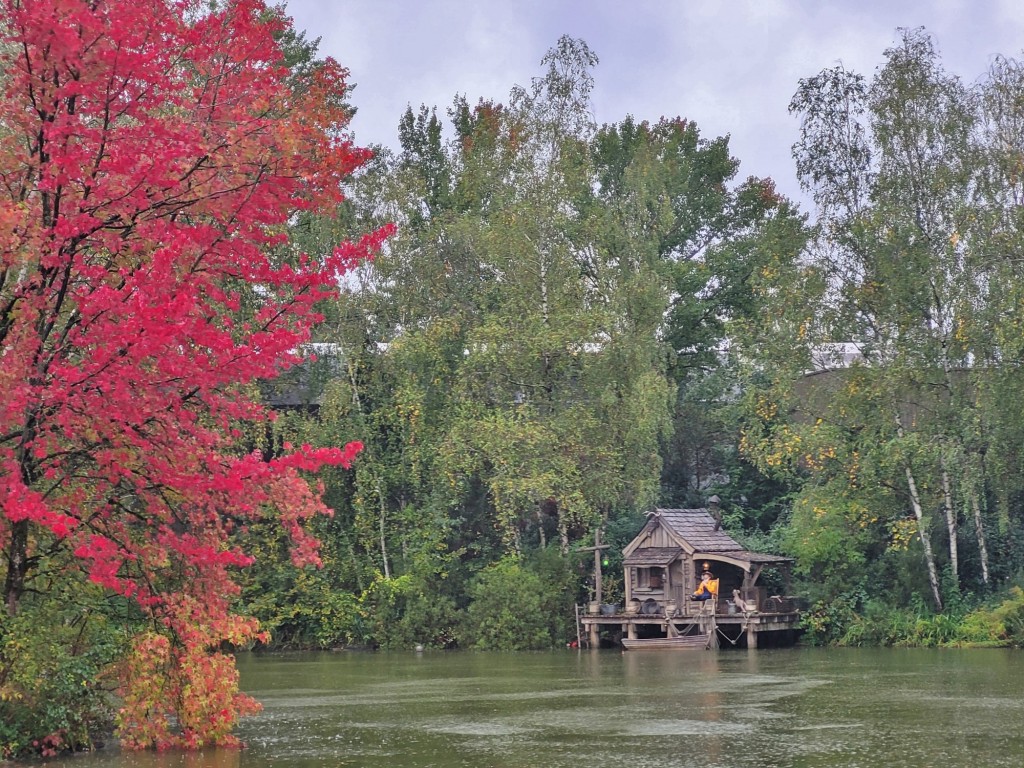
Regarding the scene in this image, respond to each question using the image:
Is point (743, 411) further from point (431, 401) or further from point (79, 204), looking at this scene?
point (79, 204)

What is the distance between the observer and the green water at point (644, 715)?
13.4m

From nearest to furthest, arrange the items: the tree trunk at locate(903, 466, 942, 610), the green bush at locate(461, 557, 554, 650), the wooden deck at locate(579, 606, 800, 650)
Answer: the tree trunk at locate(903, 466, 942, 610) < the wooden deck at locate(579, 606, 800, 650) < the green bush at locate(461, 557, 554, 650)

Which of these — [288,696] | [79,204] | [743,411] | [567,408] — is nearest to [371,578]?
[567,408]

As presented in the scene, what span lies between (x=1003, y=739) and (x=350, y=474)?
29958 millimetres

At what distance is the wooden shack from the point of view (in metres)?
36.2

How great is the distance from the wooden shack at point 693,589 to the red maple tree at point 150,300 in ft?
74.6

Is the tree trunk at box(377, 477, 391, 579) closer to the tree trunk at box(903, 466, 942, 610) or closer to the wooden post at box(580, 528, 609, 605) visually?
the wooden post at box(580, 528, 609, 605)

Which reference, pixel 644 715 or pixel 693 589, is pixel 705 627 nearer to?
pixel 693 589

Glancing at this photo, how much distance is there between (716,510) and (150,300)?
31.0 metres

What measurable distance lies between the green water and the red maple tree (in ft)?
6.11

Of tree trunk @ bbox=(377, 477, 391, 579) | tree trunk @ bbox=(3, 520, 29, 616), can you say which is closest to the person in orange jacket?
tree trunk @ bbox=(377, 477, 391, 579)

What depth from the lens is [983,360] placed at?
109ft

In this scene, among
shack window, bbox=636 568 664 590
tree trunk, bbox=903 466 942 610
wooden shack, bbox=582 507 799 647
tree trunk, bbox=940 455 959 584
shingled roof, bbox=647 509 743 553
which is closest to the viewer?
tree trunk, bbox=903 466 942 610

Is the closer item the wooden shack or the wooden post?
the wooden shack
